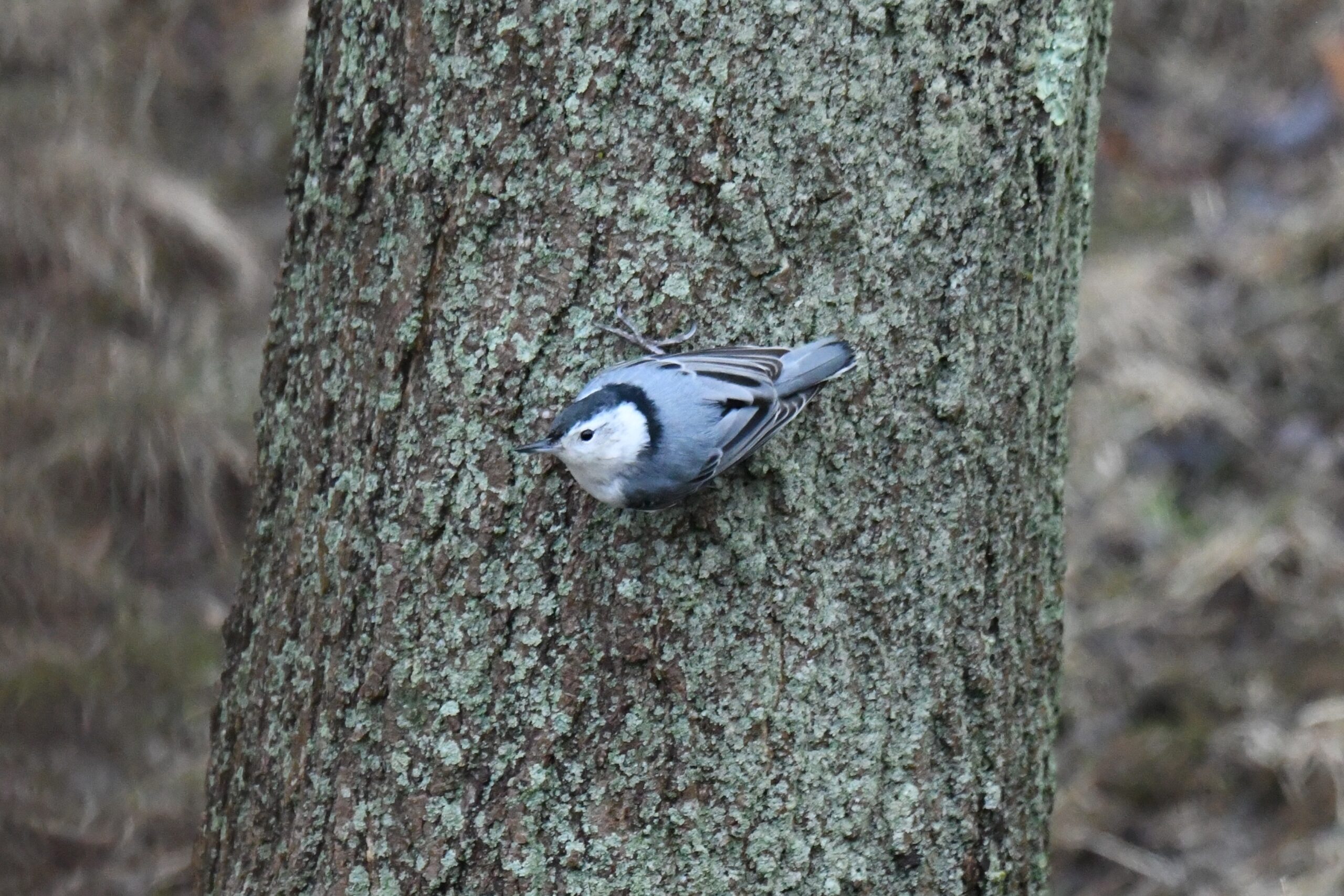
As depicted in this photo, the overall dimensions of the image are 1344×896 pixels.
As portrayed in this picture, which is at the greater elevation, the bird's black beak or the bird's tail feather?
the bird's tail feather

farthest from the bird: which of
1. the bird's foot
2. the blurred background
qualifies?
the blurred background

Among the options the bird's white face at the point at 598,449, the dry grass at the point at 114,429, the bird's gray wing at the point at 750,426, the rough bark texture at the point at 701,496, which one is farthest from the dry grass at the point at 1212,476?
the dry grass at the point at 114,429

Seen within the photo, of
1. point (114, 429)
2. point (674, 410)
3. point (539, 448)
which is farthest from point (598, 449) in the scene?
Answer: point (114, 429)

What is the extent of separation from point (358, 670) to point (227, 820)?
1.16ft

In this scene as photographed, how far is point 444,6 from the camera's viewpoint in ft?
4.95

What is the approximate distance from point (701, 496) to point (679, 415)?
14 cm

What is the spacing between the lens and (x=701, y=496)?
158 cm

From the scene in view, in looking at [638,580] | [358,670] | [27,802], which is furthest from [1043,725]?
[27,802]

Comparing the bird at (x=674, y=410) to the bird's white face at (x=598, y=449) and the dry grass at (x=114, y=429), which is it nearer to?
the bird's white face at (x=598, y=449)

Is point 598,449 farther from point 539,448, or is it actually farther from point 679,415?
point 679,415

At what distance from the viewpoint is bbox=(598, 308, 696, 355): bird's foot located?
1516mm

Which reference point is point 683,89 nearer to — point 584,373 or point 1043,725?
point 584,373

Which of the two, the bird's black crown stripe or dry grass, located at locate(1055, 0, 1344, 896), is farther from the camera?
dry grass, located at locate(1055, 0, 1344, 896)

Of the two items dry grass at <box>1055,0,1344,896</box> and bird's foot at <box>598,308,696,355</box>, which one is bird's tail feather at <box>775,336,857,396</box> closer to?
bird's foot at <box>598,308,696,355</box>
